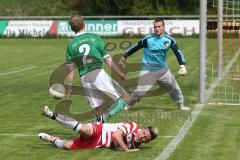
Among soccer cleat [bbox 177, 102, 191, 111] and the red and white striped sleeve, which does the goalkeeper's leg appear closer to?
soccer cleat [bbox 177, 102, 191, 111]

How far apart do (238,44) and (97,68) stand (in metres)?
24.1

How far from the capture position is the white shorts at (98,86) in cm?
1175

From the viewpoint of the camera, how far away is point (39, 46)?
41.3 m

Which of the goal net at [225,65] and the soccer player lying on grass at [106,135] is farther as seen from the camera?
the goal net at [225,65]

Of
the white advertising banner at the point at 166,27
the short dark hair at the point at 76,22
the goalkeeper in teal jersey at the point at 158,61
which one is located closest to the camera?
the short dark hair at the point at 76,22

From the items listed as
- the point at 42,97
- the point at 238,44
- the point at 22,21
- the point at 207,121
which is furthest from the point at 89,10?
the point at 207,121

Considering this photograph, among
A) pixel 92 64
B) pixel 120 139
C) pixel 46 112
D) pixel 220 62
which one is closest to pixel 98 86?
pixel 92 64

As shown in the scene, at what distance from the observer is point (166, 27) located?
4866 cm

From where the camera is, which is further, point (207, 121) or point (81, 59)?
point (207, 121)

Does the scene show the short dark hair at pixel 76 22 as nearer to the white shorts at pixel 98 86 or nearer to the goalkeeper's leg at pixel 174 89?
the white shorts at pixel 98 86

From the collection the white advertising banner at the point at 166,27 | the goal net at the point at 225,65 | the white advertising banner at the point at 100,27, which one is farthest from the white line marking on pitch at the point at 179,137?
the white advertising banner at the point at 100,27

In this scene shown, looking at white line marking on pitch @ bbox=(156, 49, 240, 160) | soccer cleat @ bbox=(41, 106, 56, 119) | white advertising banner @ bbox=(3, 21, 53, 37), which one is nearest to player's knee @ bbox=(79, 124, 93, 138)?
soccer cleat @ bbox=(41, 106, 56, 119)

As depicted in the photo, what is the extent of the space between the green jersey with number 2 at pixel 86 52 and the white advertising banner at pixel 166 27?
120ft

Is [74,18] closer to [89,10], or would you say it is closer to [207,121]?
[207,121]
